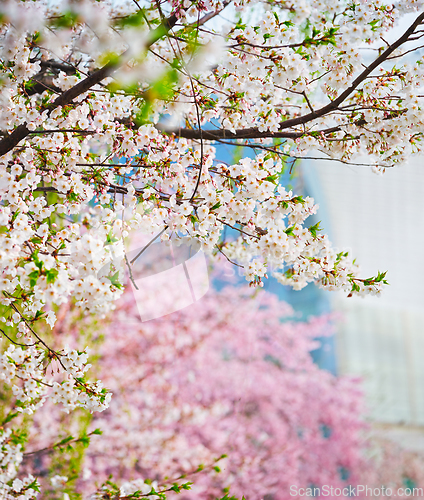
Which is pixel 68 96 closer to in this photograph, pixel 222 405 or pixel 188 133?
pixel 188 133

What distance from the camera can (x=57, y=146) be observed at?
2115 millimetres

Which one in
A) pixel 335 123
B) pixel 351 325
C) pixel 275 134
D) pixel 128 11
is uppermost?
pixel 351 325

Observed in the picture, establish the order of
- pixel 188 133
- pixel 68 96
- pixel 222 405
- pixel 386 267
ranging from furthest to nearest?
pixel 386 267 < pixel 222 405 < pixel 188 133 < pixel 68 96

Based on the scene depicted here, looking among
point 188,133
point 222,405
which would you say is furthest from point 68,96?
point 222,405

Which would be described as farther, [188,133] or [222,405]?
[222,405]

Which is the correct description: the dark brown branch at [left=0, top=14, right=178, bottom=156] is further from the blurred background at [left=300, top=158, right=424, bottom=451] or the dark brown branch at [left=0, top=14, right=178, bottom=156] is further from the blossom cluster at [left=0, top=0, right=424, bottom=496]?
the blurred background at [left=300, top=158, right=424, bottom=451]

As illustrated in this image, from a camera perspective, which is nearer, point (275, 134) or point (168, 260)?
point (275, 134)

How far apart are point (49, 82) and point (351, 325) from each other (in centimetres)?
2568

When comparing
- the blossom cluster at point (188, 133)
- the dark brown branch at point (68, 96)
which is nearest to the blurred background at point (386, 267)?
the blossom cluster at point (188, 133)

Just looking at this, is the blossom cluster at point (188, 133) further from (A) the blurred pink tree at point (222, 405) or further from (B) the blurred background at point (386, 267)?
(B) the blurred background at point (386, 267)

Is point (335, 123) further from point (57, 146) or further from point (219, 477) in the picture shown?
point (219, 477)

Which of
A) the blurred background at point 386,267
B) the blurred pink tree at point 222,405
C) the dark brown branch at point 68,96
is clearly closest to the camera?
the dark brown branch at point 68,96

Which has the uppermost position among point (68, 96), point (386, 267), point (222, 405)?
point (386, 267)

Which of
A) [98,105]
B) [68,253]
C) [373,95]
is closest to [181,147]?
[98,105]
